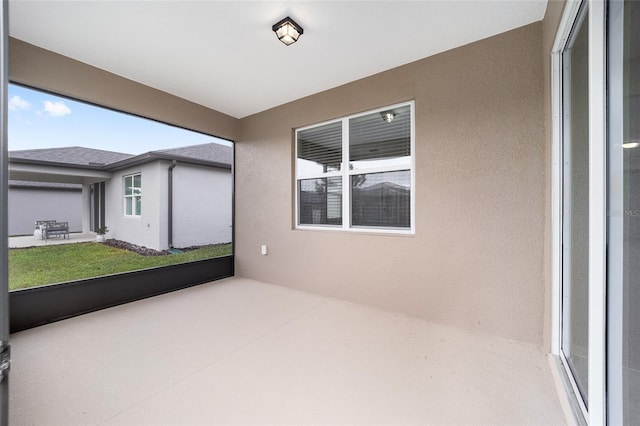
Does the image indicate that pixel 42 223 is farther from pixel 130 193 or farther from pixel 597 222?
pixel 597 222

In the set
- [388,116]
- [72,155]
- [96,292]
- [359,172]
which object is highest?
[388,116]

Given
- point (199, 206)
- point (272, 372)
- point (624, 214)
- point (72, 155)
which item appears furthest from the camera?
point (199, 206)

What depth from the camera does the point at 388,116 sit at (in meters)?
2.96

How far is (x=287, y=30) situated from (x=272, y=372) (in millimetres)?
2677

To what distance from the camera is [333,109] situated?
10.6 ft

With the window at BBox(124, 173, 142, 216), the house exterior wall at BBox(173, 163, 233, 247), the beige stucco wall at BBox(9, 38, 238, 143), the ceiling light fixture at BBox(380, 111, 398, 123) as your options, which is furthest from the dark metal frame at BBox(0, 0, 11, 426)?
the window at BBox(124, 173, 142, 216)

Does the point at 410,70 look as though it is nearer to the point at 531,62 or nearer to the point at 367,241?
the point at 531,62

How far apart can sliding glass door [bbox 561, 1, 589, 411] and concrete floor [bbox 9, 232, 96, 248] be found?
4665mm

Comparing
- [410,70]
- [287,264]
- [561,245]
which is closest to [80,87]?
[287,264]

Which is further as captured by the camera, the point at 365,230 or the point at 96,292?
the point at 365,230

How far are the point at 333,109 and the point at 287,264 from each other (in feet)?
7.33

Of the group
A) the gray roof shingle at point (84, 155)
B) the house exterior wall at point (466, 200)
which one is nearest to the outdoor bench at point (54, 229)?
the gray roof shingle at point (84, 155)

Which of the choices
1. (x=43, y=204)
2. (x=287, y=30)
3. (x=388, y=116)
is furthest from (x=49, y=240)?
(x=388, y=116)

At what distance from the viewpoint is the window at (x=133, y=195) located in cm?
508
